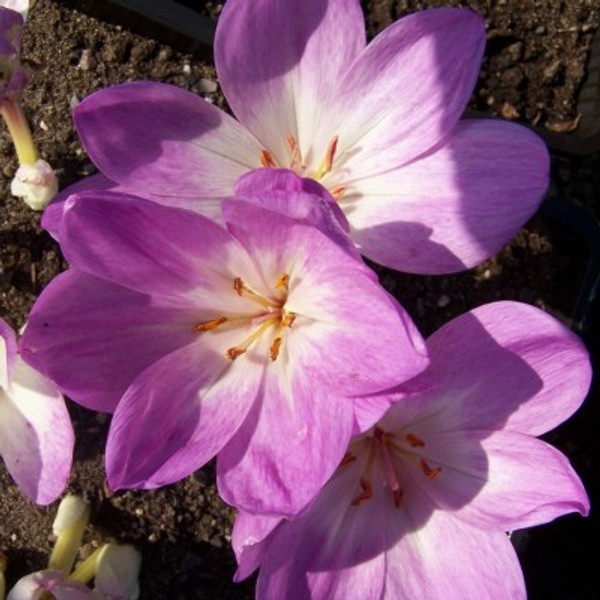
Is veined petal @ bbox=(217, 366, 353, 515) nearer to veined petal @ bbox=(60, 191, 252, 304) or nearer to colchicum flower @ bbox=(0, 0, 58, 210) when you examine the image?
veined petal @ bbox=(60, 191, 252, 304)

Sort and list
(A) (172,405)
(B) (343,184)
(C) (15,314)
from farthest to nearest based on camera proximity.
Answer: (C) (15,314)
(B) (343,184)
(A) (172,405)

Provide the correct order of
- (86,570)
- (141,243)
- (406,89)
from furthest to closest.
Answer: (86,570) → (406,89) → (141,243)

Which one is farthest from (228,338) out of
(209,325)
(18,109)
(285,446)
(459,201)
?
(18,109)

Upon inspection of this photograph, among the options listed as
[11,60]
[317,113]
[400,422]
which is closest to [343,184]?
[317,113]

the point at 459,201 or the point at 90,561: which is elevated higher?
the point at 459,201

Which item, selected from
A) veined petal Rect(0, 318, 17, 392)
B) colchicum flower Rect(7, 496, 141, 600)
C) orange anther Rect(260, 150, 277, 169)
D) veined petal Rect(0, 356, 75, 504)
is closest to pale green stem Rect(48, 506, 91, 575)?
colchicum flower Rect(7, 496, 141, 600)

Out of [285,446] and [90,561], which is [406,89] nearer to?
[285,446]

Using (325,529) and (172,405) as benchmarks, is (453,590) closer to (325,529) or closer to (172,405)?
(325,529)
